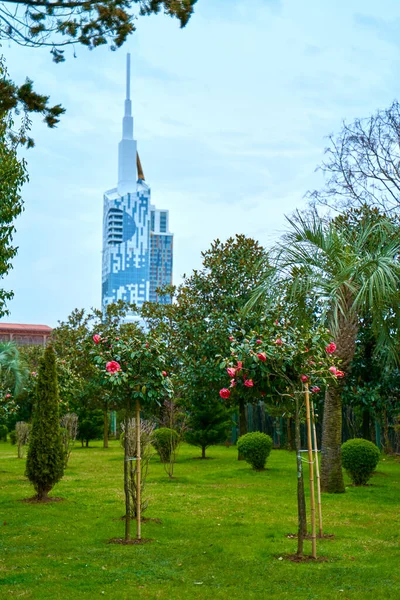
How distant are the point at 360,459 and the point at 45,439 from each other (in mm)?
6707

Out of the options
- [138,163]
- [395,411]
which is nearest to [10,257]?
[395,411]

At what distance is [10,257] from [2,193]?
1.25 m

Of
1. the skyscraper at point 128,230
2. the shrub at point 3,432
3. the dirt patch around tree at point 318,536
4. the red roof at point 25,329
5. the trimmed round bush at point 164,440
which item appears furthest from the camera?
the skyscraper at point 128,230

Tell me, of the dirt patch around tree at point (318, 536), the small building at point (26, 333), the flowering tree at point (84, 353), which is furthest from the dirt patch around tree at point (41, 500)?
the small building at point (26, 333)

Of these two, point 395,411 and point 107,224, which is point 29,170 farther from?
point 107,224

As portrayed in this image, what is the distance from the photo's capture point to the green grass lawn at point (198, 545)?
6.45 metres

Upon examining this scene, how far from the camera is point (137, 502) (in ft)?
29.3

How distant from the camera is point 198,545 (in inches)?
334

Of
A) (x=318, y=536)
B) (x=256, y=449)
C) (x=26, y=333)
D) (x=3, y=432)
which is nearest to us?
(x=318, y=536)

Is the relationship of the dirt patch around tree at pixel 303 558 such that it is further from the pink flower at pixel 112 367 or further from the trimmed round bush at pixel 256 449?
the trimmed round bush at pixel 256 449

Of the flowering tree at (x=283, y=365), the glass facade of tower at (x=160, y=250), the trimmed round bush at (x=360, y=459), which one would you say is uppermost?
the glass facade of tower at (x=160, y=250)

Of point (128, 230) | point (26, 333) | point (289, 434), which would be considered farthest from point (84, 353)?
point (128, 230)

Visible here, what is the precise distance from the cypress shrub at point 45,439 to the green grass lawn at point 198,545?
55cm

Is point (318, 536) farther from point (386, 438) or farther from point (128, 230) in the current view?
point (128, 230)
